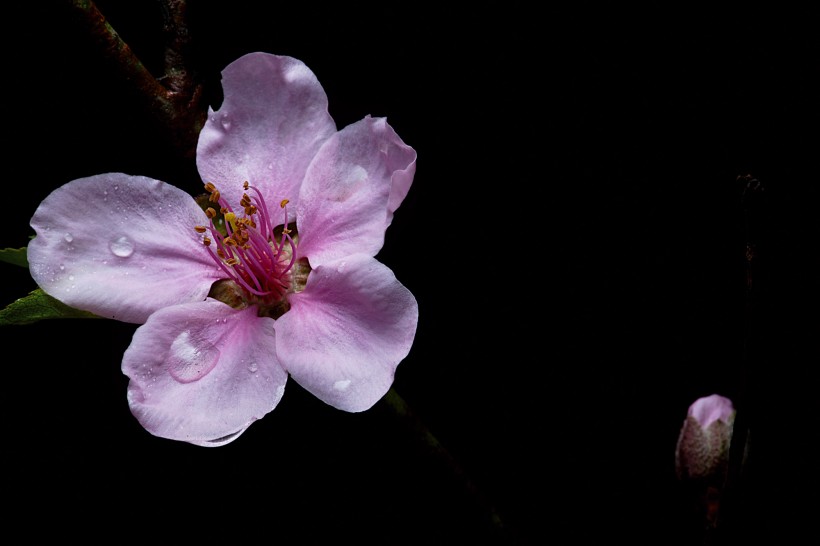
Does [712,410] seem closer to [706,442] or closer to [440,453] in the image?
[706,442]

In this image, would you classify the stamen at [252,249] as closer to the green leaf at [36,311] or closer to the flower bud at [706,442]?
the green leaf at [36,311]

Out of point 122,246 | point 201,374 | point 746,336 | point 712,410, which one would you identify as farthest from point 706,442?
point 122,246

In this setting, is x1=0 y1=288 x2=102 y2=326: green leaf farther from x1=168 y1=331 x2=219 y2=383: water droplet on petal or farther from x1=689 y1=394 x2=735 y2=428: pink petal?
x1=689 y1=394 x2=735 y2=428: pink petal

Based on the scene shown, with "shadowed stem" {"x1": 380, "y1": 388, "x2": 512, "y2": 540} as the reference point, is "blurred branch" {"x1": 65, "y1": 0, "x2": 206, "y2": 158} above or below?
above

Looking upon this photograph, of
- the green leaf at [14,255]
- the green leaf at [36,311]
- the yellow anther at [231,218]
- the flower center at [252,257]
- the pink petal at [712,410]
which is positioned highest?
the pink petal at [712,410]

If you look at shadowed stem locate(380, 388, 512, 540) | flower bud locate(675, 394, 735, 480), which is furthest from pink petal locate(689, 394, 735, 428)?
shadowed stem locate(380, 388, 512, 540)

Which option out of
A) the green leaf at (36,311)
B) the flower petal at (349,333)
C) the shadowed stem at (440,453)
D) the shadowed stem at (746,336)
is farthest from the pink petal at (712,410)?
the green leaf at (36,311)

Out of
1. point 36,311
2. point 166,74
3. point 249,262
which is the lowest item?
point 36,311
